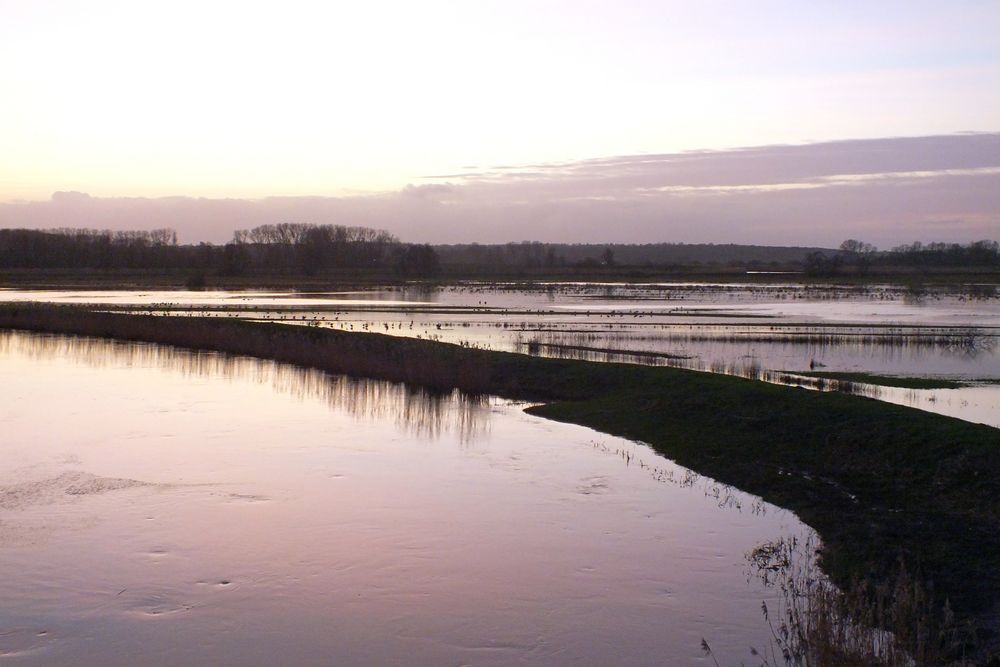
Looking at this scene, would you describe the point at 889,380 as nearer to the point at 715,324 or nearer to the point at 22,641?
the point at 715,324

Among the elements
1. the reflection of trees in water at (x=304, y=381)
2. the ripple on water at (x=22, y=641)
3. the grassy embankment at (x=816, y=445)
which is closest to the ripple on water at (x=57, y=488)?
the ripple on water at (x=22, y=641)

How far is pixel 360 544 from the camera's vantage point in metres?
10.3

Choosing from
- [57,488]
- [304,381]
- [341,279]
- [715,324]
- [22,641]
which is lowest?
[22,641]

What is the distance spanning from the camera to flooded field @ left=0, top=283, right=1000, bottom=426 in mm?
23703

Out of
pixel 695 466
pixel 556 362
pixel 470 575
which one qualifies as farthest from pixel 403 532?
pixel 556 362

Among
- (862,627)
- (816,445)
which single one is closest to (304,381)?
(816,445)

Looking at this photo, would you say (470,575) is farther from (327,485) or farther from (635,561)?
(327,485)

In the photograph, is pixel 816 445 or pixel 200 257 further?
pixel 200 257

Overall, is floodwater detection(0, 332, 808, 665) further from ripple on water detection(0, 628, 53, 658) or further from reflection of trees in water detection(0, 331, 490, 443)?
reflection of trees in water detection(0, 331, 490, 443)

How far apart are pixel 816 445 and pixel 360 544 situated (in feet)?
23.3

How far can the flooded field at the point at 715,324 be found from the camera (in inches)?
933

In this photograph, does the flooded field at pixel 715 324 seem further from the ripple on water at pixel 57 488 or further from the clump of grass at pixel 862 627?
the ripple on water at pixel 57 488

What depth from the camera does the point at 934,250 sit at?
415 ft

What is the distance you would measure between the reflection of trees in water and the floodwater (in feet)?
1.38
